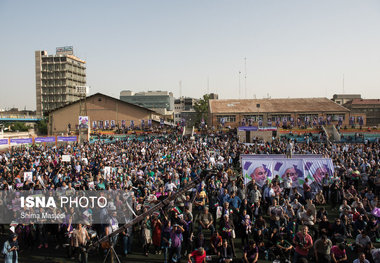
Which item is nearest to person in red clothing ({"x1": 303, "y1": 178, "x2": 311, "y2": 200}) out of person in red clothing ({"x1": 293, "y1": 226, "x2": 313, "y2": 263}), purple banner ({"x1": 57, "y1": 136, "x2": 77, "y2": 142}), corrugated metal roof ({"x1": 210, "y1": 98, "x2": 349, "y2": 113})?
person in red clothing ({"x1": 293, "y1": 226, "x2": 313, "y2": 263})

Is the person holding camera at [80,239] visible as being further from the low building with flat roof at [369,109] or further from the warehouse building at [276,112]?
the low building with flat roof at [369,109]

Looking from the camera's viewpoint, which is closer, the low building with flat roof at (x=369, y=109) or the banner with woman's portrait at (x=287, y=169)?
the banner with woman's portrait at (x=287, y=169)

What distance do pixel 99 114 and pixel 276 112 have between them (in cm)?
3263

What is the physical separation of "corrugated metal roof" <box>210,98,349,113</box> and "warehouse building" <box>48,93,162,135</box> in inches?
545

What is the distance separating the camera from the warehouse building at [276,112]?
163 ft

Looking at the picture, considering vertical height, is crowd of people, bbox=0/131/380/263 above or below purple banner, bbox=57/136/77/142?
below

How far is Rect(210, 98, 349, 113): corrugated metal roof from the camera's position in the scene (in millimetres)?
50531

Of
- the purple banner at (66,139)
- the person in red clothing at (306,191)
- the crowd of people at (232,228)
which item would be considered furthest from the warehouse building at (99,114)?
the person in red clothing at (306,191)

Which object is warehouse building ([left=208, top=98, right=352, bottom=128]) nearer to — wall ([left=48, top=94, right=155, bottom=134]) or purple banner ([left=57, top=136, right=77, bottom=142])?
wall ([left=48, top=94, right=155, bottom=134])

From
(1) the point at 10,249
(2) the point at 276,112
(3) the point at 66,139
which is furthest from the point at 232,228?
(2) the point at 276,112

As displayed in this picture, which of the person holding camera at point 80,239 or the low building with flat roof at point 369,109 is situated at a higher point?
the low building with flat roof at point 369,109

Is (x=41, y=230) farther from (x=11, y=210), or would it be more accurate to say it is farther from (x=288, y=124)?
(x=288, y=124)

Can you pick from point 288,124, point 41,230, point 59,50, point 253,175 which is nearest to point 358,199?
point 253,175

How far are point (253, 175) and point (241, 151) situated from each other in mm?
9861
